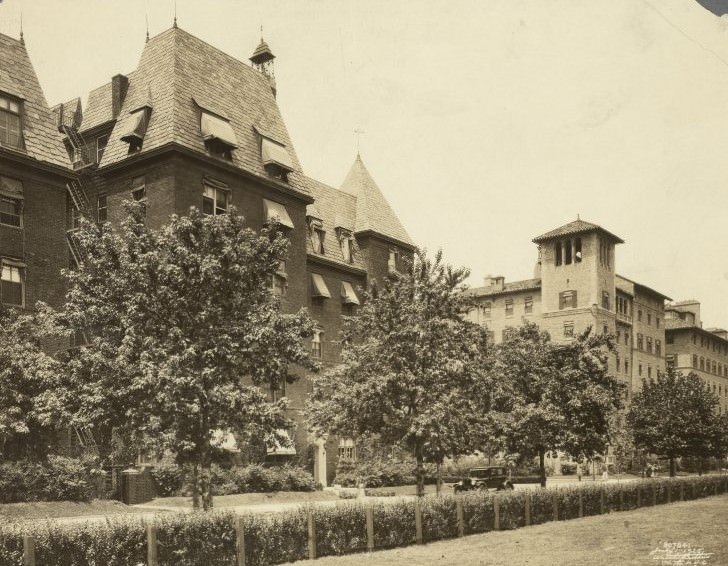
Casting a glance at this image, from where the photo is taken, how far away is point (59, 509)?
27.4 m

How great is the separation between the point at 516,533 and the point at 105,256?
47.0 ft

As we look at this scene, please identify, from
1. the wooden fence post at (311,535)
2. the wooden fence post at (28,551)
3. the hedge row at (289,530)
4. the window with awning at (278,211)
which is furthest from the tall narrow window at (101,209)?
the wooden fence post at (28,551)

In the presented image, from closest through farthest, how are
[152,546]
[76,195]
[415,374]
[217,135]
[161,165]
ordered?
1. [152,546]
2. [415,374]
3. [161,165]
4. [76,195]
5. [217,135]

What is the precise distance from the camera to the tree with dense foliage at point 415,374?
25.7 meters

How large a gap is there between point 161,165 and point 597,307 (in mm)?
52200

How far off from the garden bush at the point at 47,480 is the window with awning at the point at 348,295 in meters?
23.3

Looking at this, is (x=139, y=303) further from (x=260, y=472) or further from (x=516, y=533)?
(x=260, y=472)

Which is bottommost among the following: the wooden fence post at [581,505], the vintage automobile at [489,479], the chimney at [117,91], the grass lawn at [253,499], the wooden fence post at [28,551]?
the vintage automobile at [489,479]

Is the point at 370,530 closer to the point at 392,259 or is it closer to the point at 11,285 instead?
the point at 11,285

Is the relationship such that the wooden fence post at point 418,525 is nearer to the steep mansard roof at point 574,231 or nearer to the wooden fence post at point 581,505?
the wooden fence post at point 581,505

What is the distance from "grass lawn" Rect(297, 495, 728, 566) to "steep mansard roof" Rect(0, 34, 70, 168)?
23620mm

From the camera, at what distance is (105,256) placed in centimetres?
2156

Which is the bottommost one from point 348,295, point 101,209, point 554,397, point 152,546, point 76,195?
point 152,546

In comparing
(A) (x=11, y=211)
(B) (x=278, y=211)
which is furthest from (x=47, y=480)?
(B) (x=278, y=211)
